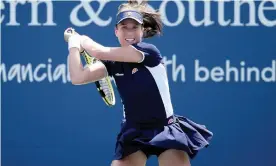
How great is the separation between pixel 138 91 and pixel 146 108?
11 cm

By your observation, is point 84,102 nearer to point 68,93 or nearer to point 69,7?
point 68,93

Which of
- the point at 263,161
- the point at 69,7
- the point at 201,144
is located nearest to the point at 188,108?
the point at 263,161

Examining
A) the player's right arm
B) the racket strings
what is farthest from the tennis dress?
the racket strings

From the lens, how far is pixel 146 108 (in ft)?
13.6

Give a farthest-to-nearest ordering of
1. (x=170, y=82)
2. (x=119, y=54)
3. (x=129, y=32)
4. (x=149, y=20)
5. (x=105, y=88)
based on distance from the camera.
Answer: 1. (x=170, y=82)
2. (x=105, y=88)
3. (x=149, y=20)
4. (x=129, y=32)
5. (x=119, y=54)

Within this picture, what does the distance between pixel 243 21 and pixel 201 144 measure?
7.46 ft

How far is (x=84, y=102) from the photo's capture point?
20.8 feet

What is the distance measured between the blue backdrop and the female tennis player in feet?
6.89

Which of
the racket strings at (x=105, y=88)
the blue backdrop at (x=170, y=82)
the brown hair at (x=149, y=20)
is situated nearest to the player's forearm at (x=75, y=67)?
the brown hair at (x=149, y=20)

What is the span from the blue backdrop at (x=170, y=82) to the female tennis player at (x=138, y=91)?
2.10 meters

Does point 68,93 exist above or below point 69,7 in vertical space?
below

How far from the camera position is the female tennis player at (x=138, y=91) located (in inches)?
160

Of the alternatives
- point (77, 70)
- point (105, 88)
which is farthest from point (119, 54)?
point (105, 88)

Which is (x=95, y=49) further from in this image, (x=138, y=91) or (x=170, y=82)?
(x=170, y=82)
